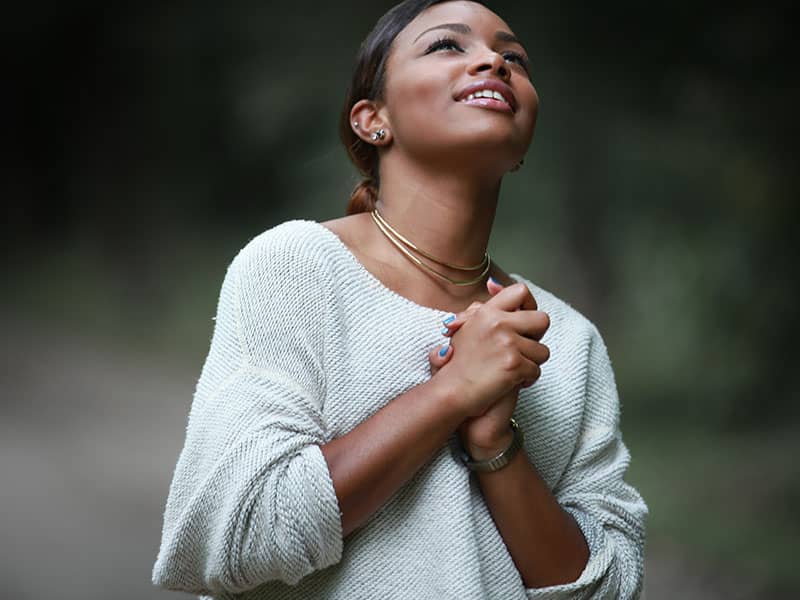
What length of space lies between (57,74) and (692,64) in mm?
1719

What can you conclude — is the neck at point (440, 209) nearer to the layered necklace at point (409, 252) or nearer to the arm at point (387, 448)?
the layered necklace at point (409, 252)

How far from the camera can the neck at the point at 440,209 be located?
3.34 ft

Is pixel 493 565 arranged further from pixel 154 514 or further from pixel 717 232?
pixel 717 232

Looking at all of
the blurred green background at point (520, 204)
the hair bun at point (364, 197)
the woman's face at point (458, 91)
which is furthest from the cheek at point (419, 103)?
the blurred green background at point (520, 204)

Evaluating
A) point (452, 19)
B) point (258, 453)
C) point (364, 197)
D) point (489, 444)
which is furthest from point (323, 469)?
point (452, 19)

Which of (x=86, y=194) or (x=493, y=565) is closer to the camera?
(x=493, y=565)

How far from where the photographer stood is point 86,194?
8.71 ft

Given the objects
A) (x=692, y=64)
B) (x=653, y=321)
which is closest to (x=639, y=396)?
(x=653, y=321)

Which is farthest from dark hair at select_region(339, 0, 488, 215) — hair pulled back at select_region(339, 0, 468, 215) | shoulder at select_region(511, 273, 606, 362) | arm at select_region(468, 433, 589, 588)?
arm at select_region(468, 433, 589, 588)

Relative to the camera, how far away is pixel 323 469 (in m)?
0.82

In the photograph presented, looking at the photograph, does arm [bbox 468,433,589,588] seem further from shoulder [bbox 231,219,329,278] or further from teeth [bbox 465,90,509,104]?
teeth [bbox 465,90,509,104]

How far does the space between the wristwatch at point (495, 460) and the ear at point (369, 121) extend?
35 cm

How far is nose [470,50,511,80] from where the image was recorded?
1000mm

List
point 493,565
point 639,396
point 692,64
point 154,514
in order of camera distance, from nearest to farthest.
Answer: point 493,565, point 154,514, point 639,396, point 692,64
